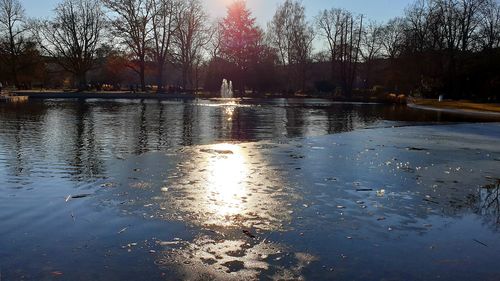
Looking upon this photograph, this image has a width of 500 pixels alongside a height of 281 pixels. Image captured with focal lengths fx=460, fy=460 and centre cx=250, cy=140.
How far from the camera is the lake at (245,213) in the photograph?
14.6ft

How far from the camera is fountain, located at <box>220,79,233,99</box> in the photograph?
57188 millimetres

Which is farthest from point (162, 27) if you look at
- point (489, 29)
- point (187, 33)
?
point (489, 29)

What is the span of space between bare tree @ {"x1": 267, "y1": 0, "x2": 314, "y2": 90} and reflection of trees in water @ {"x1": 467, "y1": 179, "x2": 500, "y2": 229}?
6227cm

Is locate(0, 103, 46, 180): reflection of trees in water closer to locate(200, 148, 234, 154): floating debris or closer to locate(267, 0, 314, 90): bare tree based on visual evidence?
locate(200, 148, 234, 154): floating debris

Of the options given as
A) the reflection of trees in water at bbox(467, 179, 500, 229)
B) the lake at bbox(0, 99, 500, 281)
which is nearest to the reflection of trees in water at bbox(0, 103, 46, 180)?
the lake at bbox(0, 99, 500, 281)

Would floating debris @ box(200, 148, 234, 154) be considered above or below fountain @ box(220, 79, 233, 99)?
below

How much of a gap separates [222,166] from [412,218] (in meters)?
4.50

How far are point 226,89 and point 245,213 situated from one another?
2112 inches

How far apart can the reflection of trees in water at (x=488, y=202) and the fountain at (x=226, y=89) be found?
1948 inches

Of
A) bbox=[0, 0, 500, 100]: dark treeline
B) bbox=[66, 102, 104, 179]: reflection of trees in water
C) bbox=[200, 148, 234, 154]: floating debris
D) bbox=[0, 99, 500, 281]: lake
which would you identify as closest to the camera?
bbox=[0, 99, 500, 281]: lake

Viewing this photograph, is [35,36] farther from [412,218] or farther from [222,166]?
[412,218]

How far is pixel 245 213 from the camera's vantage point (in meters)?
6.27

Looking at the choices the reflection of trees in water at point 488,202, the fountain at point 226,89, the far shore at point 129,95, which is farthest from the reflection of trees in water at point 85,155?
the fountain at point 226,89

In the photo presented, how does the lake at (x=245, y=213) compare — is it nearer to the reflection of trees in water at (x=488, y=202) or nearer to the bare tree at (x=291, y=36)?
the reflection of trees in water at (x=488, y=202)
